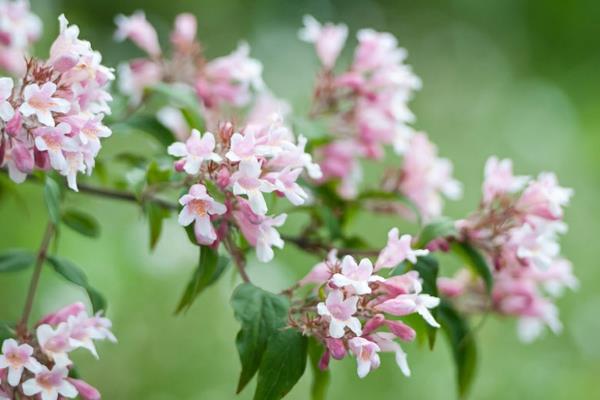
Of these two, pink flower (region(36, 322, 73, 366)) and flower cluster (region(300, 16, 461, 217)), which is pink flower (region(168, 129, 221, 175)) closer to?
pink flower (region(36, 322, 73, 366))

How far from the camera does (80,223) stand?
0.76 meters

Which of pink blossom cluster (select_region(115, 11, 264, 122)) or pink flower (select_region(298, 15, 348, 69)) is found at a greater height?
pink flower (select_region(298, 15, 348, 69))

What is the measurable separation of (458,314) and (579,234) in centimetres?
136

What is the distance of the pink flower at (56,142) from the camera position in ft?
1.78

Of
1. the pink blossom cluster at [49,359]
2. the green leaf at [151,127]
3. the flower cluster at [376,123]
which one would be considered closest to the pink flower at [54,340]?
the pink blossom cluster at [49,359]

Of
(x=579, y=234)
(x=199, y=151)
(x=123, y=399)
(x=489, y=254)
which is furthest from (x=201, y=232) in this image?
(x=579, y=234)

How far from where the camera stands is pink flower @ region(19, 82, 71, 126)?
53 centimetres

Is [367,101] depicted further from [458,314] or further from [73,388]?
[73,388]

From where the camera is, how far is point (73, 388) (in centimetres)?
56

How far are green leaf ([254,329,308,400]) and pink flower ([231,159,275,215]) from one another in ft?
0.27

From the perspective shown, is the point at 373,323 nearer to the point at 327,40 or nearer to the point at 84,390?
the point at 84,390

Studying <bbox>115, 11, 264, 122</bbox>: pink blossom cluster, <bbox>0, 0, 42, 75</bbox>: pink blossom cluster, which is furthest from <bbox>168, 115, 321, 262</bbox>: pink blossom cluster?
<bbox>0, 0, 42, 75</bbox>: pink blossom cluster

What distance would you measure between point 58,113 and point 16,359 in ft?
0.48

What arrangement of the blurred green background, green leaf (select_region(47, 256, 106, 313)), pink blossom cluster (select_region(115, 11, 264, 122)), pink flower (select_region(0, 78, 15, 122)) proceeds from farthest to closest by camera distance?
the blurred green background
pink blossom cluster (select_region(115, 11, 264, 122))
green leaf (select_region(47, 256, 106, 313))
pink flower (select_region(0, 78, 15, 122))
